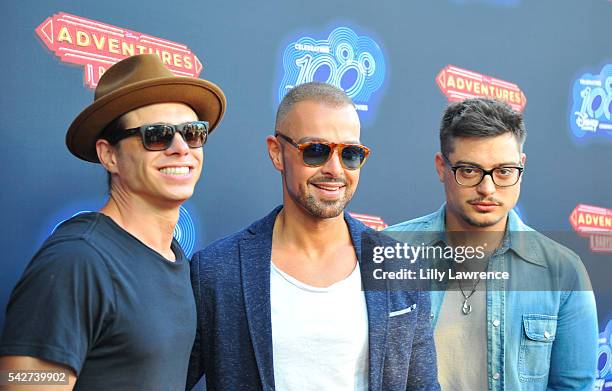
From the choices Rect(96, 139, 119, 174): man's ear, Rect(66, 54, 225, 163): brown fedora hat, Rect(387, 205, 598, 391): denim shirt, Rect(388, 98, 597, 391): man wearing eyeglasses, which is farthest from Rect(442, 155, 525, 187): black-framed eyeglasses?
Rect(96, 139, 119, 174): man's ear

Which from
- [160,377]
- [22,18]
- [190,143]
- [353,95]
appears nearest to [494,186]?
[353,95]

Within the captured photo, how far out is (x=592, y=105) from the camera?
3.36 m

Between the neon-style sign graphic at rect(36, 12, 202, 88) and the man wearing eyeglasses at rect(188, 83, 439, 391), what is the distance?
530mm

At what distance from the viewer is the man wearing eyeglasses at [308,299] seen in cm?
204

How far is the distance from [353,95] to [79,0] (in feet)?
3.63

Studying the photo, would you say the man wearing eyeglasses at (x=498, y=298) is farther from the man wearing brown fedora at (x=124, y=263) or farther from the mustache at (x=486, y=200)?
the man wearing brown fedora at (x=124, y=263)

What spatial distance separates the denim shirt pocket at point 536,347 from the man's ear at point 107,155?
1405 millimetres

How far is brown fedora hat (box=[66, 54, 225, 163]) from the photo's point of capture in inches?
73.5

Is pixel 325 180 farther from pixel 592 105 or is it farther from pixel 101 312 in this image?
pixel 592 105

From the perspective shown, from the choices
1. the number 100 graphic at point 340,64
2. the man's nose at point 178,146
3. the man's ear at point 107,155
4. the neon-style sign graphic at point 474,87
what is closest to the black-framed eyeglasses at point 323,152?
the man's nose at point 178,146

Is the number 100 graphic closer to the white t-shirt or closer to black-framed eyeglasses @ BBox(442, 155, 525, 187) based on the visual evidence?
black-framed eyeglasses @ BBox(442, 155, 525, 187)

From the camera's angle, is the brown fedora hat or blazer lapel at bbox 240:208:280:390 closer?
the brown fedora hat

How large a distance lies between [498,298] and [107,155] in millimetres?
1337

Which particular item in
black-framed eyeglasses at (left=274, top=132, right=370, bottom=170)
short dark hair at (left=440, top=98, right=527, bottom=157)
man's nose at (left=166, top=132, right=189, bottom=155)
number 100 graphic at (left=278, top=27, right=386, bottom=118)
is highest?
number 100 graphic at (left=278, top=27, right=386, bottom=118)
